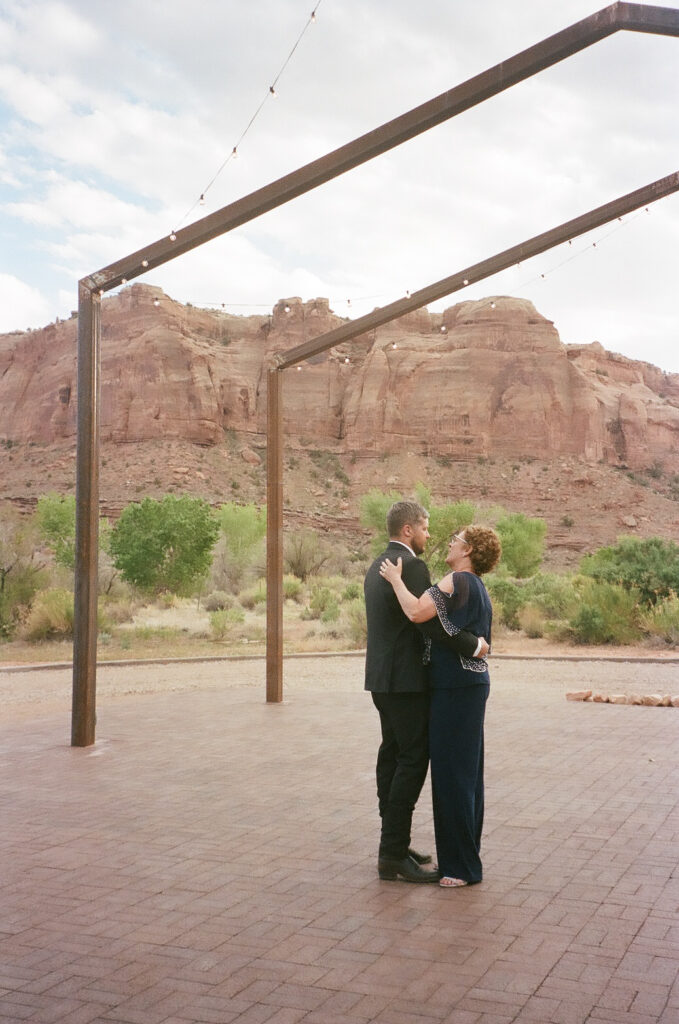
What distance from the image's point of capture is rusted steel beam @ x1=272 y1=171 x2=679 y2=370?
955cm

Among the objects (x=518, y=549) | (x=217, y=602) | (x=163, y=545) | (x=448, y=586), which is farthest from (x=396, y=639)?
(x=518, y=549)

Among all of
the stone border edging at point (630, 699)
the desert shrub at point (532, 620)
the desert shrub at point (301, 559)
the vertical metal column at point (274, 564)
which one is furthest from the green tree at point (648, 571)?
the desert shrub at point (301, 559)

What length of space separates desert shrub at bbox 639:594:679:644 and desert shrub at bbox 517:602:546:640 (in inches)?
94.1

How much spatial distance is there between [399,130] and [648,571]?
603 inches

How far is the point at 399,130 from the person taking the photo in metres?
7.52

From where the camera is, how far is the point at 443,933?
430cm

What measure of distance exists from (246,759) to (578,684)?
682 centimetres

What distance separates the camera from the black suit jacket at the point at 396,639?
5109mm

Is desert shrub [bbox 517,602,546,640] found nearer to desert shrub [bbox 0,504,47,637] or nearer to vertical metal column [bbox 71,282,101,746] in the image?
desert shrub [bbox 0,504,47,637]

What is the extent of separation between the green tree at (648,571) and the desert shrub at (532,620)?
150 centimetres

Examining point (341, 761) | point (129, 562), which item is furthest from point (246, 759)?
point (129, 562)

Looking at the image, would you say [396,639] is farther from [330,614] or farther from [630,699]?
[330,614]

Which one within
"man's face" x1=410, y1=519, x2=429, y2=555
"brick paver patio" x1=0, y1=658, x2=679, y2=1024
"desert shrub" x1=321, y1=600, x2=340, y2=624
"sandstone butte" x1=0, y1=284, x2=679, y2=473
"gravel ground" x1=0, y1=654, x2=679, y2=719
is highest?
"sandstone butte" x1=0, y1=284, x2=679, y2=473

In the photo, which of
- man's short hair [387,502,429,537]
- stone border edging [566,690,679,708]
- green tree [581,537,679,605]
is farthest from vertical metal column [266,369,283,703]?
green tree [581,537,679,605]
